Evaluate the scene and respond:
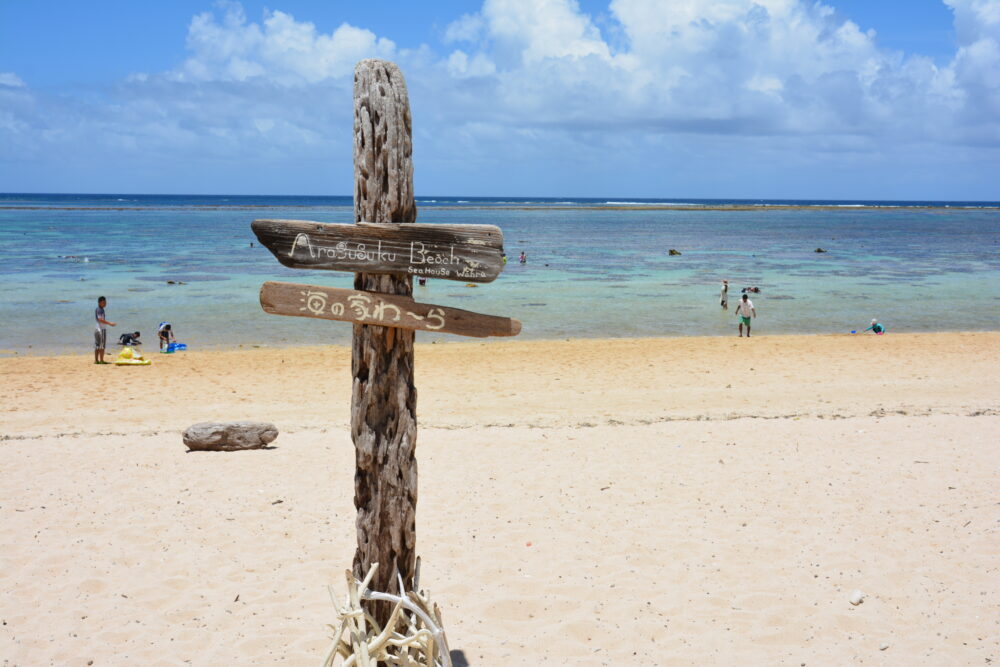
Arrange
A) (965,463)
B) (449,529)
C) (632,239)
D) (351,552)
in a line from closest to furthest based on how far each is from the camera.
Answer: (351,552), (449,529), (965,463), (632,239)

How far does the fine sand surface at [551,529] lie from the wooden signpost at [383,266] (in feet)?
5.60

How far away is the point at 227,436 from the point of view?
29.2 feet

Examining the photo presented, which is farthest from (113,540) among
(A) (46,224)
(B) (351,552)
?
(A) (46,224)

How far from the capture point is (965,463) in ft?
27.2

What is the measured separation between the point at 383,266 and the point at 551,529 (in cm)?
355

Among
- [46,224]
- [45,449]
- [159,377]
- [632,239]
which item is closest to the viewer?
[45,449]

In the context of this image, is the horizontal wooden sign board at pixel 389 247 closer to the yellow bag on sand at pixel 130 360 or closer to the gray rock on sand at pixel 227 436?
the gray rock on sand at pixel 227 436

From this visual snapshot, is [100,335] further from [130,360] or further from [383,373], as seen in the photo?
[383,373]

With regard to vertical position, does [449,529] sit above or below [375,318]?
below

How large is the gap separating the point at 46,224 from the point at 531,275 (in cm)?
5291

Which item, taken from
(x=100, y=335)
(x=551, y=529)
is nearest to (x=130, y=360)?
(x=100, y=335)

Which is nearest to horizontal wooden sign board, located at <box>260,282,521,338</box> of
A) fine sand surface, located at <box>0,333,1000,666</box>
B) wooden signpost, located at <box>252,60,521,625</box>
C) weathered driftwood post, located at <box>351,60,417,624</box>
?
wooden signpost, located at <box>252,60,521,625</box>

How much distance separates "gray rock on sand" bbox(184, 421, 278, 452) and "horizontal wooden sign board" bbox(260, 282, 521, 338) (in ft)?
17.7

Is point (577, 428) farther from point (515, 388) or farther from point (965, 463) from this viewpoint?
point (965, 463)
